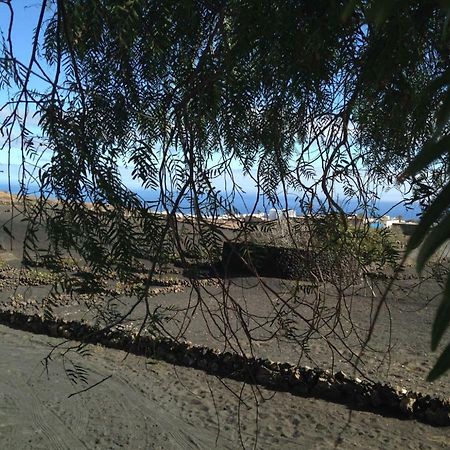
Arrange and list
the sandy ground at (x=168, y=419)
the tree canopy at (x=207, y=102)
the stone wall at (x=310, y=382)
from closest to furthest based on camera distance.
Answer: the tree canopy at (x=207, y=102) → the sandy ground at (x=168, y=419) → the stone wall at (x=310, y=382)

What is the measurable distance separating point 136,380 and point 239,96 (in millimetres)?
3978

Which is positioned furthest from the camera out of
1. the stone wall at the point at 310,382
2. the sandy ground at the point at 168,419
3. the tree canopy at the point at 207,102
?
the stone wall at the point at 310,382

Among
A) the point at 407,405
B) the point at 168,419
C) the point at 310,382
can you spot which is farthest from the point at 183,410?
the point at 407,405

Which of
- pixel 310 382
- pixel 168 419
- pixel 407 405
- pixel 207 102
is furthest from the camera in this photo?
pixel 310 382

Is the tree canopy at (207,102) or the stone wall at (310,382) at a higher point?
the tree canopy at (207,102)

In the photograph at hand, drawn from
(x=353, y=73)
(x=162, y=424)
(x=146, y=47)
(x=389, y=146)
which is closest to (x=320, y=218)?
(x=389, y=146)

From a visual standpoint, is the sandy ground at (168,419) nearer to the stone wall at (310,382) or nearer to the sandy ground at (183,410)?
the sandy ground at (183,410)

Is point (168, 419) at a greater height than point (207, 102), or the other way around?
point (207, 102)

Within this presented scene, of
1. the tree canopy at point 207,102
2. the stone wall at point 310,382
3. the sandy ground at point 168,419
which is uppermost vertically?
the tree canopy at point 207,102

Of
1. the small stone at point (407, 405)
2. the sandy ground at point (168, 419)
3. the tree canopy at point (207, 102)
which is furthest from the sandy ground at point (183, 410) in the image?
the tree canopy at point (207, 102)

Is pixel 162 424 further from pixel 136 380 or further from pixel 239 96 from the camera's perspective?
pixel 239 96

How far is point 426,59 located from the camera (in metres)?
A: 2.33

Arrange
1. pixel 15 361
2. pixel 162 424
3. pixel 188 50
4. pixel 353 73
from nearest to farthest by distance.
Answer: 1. pixel 353 73
2. pixel 188 50
3. pixel 162 424
4. pixel 15 361

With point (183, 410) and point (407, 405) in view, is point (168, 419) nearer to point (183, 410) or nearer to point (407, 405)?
point (183, 410)
